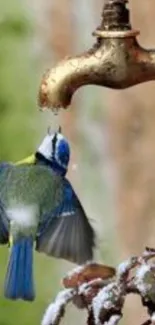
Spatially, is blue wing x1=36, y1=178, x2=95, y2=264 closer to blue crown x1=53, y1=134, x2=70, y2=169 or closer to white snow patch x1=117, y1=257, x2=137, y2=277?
blue crown x1=53, y1=134, x2=70, y2=169

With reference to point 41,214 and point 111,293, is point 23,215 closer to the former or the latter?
point 41,214

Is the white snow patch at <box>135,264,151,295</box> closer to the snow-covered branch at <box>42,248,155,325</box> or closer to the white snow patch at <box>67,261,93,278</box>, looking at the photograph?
the snow-covered branch at <box>42,248,155,325</box>

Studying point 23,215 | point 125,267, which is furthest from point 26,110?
point 125,267

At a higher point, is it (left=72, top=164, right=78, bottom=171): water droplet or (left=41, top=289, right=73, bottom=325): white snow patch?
(left=72, top=164, right=78, bottom=171): water droplet

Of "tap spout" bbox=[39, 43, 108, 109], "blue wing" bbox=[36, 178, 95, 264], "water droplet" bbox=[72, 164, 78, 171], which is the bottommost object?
"blue wing" bbox=[36, 178, 95, 264]

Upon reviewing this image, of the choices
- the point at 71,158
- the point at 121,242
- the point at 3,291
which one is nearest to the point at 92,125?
the point at 71,158

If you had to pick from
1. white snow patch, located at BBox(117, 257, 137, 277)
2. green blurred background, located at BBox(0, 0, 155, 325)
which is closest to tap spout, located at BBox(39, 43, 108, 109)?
green blurred background, located at BBox(0, 0, 155, 325)

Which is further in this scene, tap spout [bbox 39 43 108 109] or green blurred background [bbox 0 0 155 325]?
green blurred background [bbox 0 0 155 325]
